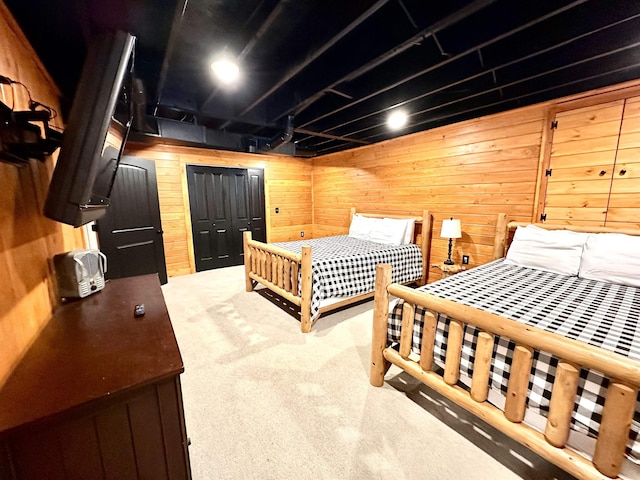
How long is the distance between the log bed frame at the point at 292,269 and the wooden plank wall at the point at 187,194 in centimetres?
163

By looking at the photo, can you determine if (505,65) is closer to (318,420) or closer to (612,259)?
(612,259)

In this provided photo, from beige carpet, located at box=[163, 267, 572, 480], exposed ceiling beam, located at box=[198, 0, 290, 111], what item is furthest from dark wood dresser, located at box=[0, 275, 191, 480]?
exposed ceiling beam, located at box=[198, 0, 290, 111]

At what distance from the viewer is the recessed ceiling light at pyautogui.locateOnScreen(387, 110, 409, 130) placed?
307 cm

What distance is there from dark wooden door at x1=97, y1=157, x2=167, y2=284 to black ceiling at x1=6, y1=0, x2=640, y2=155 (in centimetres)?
112

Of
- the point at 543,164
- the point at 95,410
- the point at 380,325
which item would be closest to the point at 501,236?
the point at 543,164

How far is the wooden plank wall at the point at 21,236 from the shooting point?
0.96m

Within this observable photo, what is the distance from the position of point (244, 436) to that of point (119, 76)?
1.90 metres

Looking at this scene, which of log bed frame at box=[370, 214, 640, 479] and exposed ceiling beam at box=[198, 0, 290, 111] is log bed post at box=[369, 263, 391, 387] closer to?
log bed frame at box=[370, 214, 640, 479]

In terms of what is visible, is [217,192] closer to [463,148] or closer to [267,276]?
[267,276]

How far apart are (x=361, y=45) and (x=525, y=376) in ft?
7.53

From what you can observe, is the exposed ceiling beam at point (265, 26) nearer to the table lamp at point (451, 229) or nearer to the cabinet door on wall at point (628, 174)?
the table lamp at point (451, 229)

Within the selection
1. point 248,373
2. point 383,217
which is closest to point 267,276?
point 248,373

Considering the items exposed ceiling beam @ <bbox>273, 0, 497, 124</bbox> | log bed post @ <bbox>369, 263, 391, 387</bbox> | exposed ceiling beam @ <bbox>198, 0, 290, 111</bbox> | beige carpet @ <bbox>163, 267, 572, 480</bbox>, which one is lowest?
beige carpet @ <bbox>163, 267, 572, 480</bbox>

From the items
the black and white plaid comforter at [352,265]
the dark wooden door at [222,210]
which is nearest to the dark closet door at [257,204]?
the dark wooden door at [222,210]
